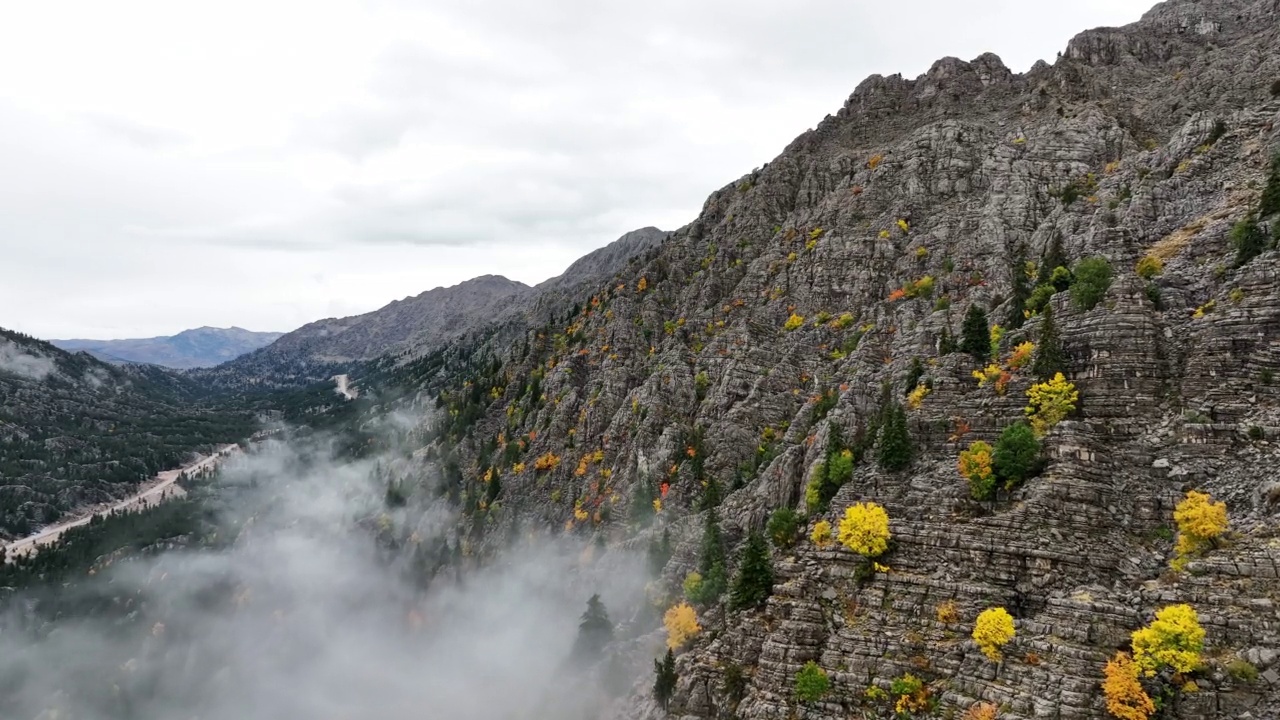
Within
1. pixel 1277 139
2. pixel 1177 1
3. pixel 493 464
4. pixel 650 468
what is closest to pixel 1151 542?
pixel 1277 139

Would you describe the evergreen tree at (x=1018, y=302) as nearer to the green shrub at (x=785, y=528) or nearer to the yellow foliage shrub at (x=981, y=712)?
the green shrub at (x=785, y=528)

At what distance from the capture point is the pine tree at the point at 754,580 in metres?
61.1

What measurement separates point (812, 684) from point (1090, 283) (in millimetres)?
41579

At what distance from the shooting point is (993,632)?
45.0 meters

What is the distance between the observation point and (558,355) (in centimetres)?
14512

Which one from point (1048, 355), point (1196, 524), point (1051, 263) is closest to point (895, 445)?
point (1048, 355)

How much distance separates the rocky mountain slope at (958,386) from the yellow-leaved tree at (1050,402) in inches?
43.4

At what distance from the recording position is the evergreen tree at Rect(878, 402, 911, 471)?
59.7 meters

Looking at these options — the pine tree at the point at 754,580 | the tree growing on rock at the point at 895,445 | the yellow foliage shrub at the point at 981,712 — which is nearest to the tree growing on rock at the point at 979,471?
the tree growing on rock at the point at 895,445

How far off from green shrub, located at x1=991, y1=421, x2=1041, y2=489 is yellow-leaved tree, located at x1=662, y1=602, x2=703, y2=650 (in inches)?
1313

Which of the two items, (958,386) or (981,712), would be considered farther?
(958,386)

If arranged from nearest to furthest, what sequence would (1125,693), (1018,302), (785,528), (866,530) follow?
1. (1125,693)
2. (866,530)
3. (785,528)
4. (1018,302)

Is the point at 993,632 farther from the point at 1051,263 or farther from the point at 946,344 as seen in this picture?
the point at 1051,263

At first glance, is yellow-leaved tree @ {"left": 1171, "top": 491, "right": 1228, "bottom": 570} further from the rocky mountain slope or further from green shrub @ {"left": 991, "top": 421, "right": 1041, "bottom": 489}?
green shrub @ {"left": 991, "top": 421, "right": 1041, "bottom": 489}
